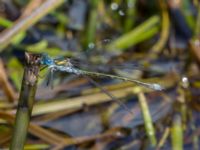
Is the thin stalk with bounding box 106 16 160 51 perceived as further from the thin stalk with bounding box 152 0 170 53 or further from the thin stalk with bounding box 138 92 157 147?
the thin stalk with bounding box 138 92 157 147

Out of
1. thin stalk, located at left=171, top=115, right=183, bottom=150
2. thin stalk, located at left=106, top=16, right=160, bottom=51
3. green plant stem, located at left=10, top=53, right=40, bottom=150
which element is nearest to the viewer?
green plant stem, located at left=10, top=53, right=40, bottom=150

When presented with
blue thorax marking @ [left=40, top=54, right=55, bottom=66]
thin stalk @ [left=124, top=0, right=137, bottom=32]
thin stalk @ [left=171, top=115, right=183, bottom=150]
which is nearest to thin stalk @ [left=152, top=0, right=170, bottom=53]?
thin stalk @ [left=124, top=0, right=137, bottom=32]

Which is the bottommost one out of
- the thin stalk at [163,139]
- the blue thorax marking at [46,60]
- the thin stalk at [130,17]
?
the thin stalk at [163,139]

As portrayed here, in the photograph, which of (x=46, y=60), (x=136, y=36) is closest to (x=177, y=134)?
(x=136, y=36)

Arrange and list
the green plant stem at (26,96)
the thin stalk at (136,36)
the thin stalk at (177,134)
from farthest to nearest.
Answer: the thin stalk at (136,36) → the thin stalk at (177,134) → the green plant stem at (26,96)

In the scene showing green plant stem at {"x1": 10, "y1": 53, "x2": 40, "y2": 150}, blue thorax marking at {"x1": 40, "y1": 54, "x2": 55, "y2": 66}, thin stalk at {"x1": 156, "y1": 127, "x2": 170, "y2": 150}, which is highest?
blue thorax marking at {"x1": 40, "y1": 54, "x2": 55, "y2": 66}

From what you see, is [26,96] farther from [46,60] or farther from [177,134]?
[177,134]

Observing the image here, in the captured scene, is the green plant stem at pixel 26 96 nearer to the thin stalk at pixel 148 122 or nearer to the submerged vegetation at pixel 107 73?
the submerged vegetation at pixel 107 73

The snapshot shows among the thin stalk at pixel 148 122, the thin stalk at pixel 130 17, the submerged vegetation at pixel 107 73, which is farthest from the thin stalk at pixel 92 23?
the thin stalk at pixel 148 122
